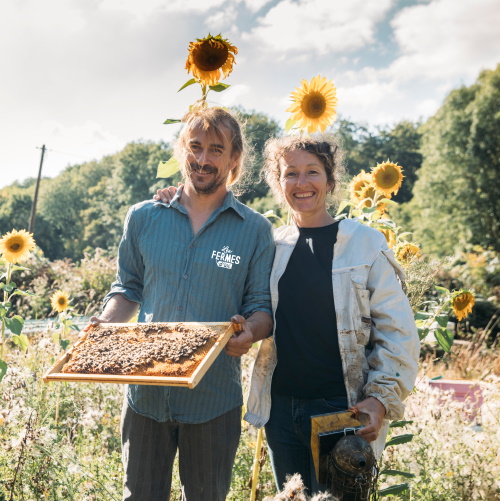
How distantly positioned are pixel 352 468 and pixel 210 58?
2.53 metres

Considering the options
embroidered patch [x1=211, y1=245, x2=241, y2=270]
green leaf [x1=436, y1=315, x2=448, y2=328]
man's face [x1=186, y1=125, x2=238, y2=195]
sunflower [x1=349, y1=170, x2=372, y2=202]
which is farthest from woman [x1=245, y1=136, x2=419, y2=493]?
sunflower [x1=349, y1=170, x2=372, y2=202]

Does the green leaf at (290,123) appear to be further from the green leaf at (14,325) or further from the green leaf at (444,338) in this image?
the green leaf at (14,325)

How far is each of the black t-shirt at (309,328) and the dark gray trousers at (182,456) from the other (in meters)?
0.44

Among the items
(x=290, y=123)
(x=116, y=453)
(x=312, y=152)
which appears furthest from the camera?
(x=116, y=453)

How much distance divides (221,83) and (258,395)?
2.01 m

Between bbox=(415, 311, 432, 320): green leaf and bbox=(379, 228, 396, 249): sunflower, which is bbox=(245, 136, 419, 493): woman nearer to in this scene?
bbox=(415, 311, 432, 320): green leaf

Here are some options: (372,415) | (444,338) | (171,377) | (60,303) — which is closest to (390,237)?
(444,338)

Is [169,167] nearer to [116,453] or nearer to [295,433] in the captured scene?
[295,433]

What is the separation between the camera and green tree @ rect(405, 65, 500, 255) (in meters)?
22.8

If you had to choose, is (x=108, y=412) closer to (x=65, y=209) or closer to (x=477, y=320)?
(x=477, y=320)

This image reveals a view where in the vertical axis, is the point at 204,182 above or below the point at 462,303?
above

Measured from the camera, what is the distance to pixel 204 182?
111 inches

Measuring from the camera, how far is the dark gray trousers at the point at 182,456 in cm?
263

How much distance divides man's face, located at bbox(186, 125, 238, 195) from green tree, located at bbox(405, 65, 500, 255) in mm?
21327
